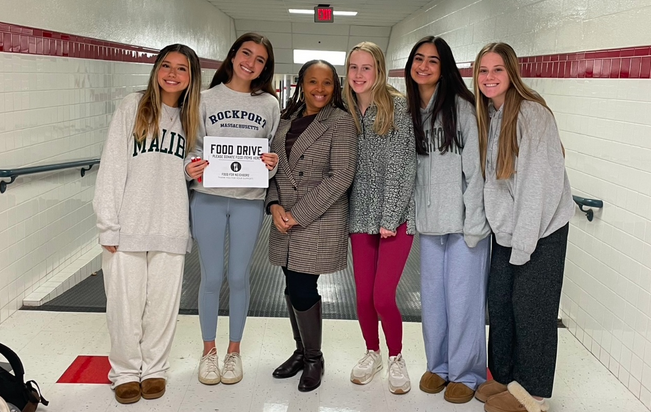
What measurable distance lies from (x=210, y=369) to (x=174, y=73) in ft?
4.66

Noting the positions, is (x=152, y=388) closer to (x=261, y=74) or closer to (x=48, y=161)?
(x=261, y=74)

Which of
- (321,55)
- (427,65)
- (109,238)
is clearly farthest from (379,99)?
(321,55)

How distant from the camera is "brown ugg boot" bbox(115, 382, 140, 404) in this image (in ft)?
10.1

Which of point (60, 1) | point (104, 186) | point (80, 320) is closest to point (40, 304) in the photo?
point (80, 320)

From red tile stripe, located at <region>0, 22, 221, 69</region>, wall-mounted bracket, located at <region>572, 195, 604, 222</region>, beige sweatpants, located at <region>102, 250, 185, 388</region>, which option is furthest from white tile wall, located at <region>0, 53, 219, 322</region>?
wall-mounted bracket, located at <region>572, 195, 604, 222</region>

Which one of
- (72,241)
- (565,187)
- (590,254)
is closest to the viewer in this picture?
(565,187)

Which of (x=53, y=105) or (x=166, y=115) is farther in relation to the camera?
(x=53, y=105)

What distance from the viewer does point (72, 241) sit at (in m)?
5.20

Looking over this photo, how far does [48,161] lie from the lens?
4.63 m

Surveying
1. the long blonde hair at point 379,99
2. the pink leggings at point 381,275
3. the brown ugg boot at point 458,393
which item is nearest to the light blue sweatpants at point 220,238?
the pink leggings at point 381,275

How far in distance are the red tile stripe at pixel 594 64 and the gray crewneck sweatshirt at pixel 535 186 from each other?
77 centimetres

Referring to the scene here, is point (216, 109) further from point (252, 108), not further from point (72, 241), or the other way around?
point (72, 241)

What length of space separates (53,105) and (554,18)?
342 centimetres

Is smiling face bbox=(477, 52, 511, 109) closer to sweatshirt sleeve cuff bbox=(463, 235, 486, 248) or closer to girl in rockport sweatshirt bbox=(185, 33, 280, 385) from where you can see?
sweatshirt sleeve cuff bbox=(463, 235, 486, 248)
